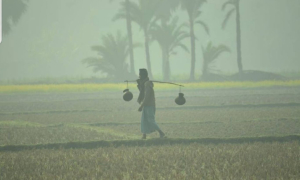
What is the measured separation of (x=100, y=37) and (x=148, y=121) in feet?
251

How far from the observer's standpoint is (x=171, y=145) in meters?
10.5

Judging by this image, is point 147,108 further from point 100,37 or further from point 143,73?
point 100,37

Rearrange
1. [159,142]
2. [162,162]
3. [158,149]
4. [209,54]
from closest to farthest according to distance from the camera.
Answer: [162,162], [158,149], [159,142], [209,54]

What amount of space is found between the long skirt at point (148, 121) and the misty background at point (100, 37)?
2579 inches

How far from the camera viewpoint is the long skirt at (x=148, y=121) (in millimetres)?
11405

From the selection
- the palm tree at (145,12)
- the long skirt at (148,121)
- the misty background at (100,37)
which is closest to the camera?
the long skirt at (148,121)

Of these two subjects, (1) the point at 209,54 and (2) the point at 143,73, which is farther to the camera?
(1) the point at 209,54

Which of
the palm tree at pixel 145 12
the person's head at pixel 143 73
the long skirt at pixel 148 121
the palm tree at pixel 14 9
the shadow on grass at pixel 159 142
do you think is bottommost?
the shadow on grass at pixel 159 142

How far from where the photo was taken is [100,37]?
3415 inches

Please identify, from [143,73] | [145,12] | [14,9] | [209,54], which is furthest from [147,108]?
[14,9]

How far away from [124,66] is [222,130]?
1155 inches

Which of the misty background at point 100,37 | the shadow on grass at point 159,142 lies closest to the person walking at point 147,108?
the shadow on grass at point 159,142

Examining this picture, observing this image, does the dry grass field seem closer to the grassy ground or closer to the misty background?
the grassy ground

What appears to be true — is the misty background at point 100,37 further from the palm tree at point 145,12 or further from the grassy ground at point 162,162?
the grassy ground at point 162,162
